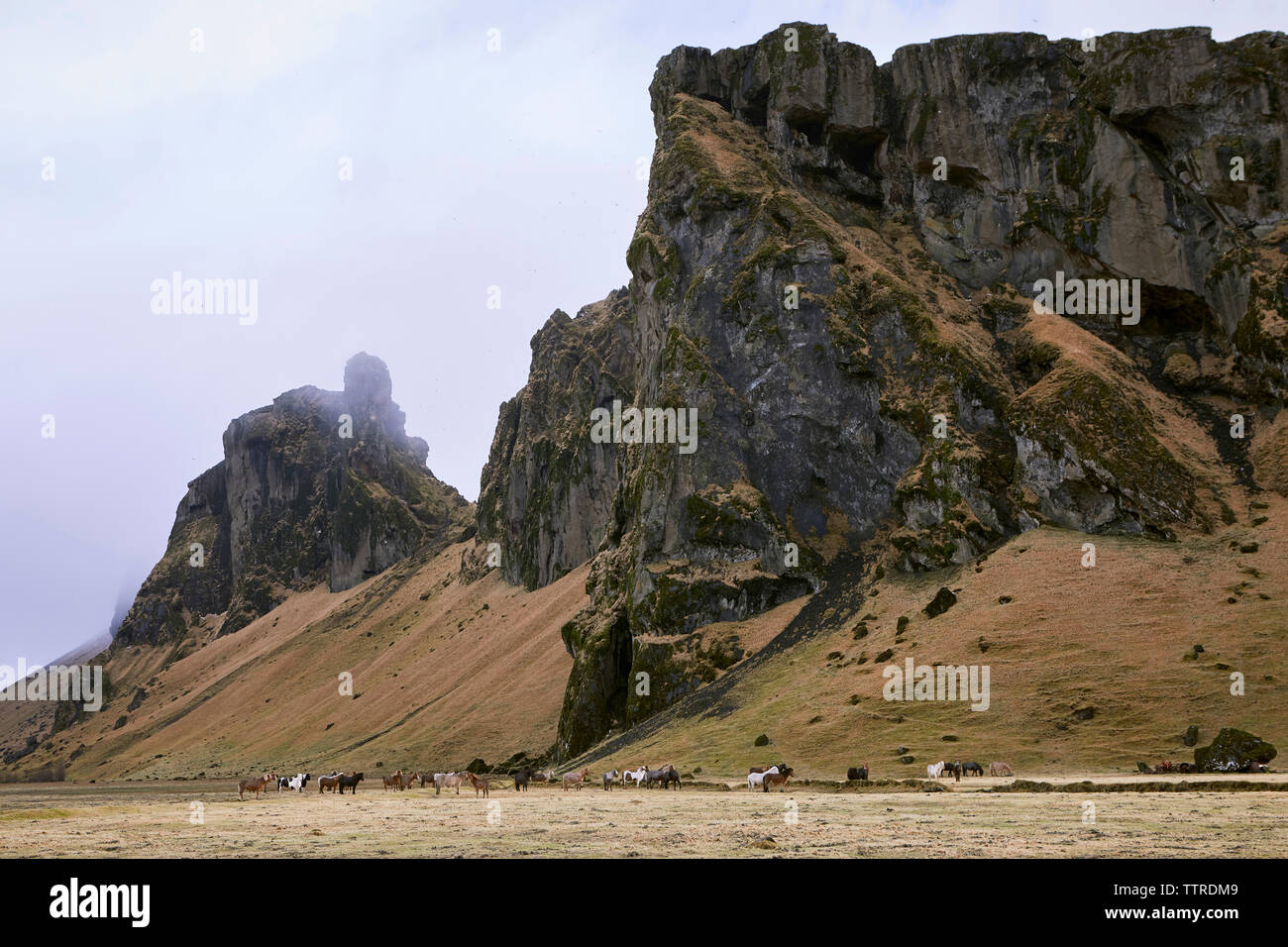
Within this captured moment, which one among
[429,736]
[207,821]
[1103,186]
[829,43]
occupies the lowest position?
[429,736]

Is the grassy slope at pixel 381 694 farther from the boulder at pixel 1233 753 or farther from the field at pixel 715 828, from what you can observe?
the boulder at pixel 1233 753

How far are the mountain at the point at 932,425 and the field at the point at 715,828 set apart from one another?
20355mm

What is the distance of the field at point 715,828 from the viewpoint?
61.5 feet

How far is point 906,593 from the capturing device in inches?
2891

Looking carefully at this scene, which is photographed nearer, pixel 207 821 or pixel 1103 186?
pixel 207 821

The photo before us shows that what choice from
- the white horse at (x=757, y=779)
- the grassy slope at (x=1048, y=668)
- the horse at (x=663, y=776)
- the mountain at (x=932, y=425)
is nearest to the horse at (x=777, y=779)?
the white horse at (x=757, y=779)

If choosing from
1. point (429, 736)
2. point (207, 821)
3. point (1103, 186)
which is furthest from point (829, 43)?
point (207, 821)

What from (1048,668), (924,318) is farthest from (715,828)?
(924,318)

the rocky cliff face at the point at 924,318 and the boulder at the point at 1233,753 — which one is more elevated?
the rocky cliff face at the point at 924,318

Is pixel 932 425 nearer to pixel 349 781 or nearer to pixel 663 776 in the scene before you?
pixel 663 776

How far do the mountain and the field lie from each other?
66.8 feet

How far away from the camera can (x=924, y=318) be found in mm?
88312
